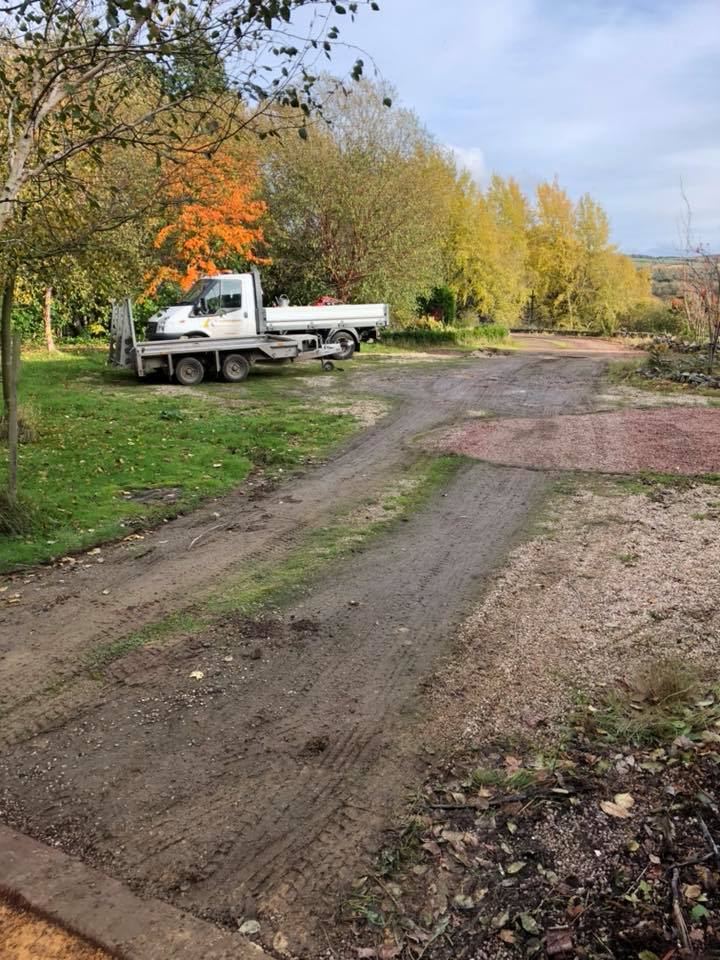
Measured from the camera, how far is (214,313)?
18.6 metres

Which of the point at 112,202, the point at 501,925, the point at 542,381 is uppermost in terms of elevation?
the point at 112,202

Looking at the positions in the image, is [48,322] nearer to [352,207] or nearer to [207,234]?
[207,234]

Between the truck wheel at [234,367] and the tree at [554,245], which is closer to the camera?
the truck wheel at [234,367]

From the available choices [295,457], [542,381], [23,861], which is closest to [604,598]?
[23,861]

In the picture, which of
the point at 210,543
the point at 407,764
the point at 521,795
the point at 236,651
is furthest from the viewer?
the point at 210,543

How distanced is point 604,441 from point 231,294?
35.9 feet

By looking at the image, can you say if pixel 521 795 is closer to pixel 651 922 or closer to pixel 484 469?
pixel 651 922

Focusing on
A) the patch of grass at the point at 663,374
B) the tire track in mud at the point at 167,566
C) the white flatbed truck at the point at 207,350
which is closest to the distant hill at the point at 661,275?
the patch of grass at the point at 663,374

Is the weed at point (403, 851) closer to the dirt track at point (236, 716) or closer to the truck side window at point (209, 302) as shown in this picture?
the dirt track at point (236, 716)

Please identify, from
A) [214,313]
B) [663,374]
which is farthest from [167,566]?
[663,374]

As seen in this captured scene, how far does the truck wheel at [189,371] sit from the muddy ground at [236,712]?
→ 987 centimetres

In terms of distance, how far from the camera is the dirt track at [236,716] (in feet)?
10.7

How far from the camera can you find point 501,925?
9.36ft

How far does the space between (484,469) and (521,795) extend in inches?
269
